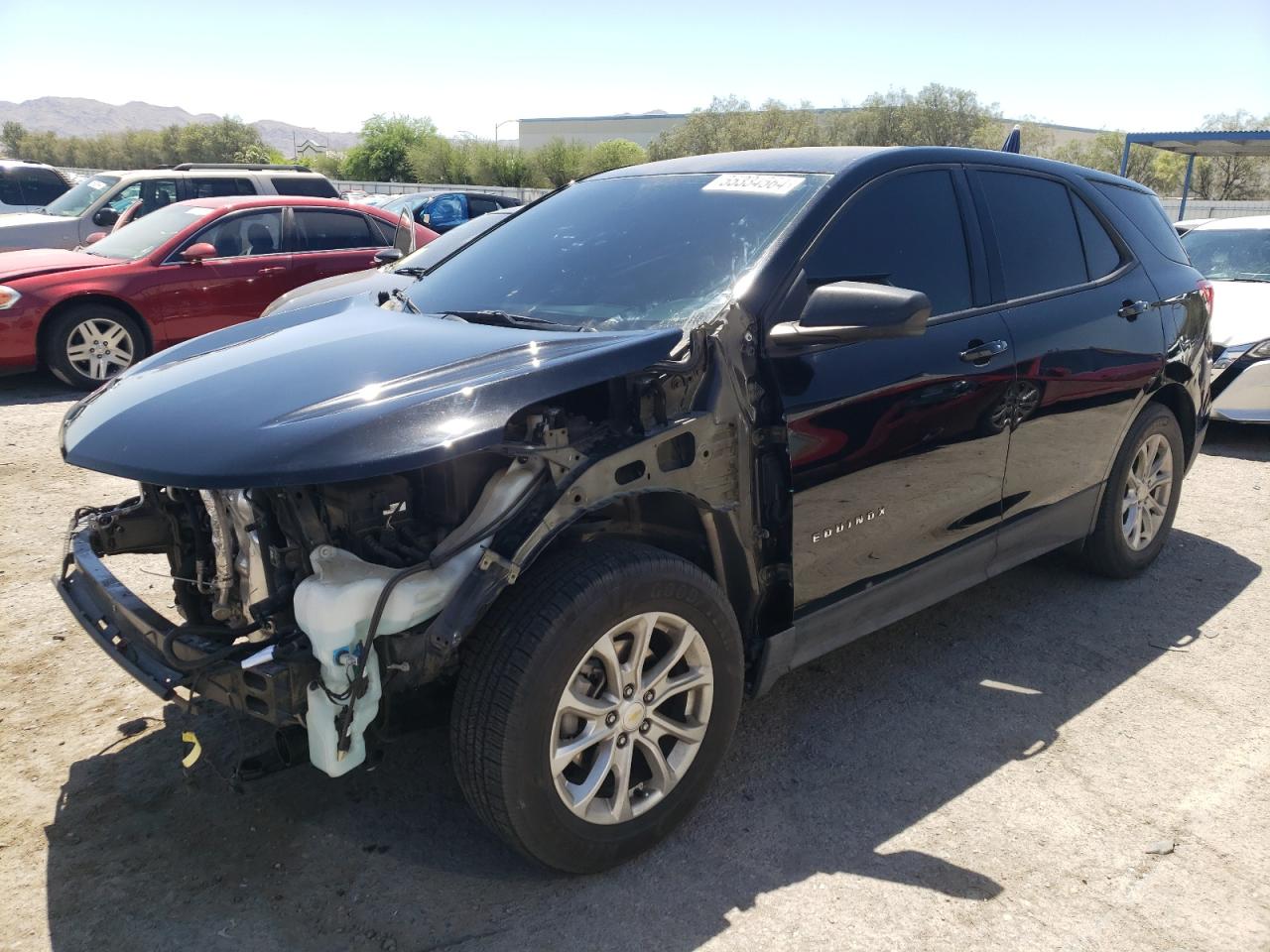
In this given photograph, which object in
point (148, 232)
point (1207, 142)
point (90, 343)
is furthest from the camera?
point (1207, 142)

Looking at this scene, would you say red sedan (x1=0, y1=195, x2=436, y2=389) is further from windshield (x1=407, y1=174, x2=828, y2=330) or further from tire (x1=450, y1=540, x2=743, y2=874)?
tire (x1=450, y1=540, x2=743, y2=874)

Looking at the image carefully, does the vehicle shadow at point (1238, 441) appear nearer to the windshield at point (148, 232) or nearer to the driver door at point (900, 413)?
the driver door at point (900, 413)

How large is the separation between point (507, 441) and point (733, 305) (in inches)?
31.6

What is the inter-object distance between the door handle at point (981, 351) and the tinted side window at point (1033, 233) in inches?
10.5

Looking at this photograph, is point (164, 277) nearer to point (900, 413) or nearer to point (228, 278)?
point (228, 278)

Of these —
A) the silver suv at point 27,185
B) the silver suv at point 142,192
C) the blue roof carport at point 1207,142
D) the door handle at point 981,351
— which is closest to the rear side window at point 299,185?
the silver suv at point 142,192

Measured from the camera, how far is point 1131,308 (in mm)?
4133

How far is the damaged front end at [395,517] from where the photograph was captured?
225 cm

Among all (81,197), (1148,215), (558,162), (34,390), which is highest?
(558,162)

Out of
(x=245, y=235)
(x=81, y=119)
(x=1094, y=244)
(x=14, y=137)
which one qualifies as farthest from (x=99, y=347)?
(x=81, y=119)

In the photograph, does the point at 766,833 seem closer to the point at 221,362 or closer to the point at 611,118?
the point at 221,362

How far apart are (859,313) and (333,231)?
8.12 meters

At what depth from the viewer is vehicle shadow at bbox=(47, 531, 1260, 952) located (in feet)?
8.00

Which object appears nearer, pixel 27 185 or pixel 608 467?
pixel 608 467
